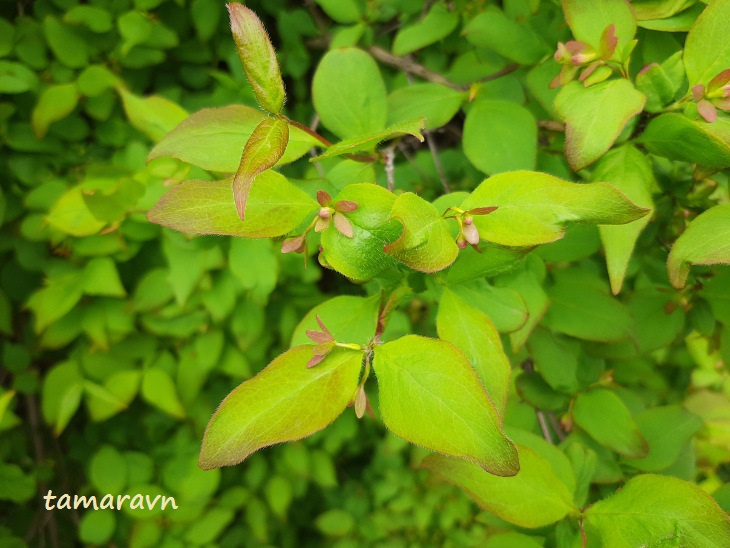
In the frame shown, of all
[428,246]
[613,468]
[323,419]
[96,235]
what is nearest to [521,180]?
[428,246]

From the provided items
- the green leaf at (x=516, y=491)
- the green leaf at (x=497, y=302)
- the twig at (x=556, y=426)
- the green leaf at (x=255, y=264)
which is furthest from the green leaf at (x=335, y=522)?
the green leaf at (x=497, y=302)

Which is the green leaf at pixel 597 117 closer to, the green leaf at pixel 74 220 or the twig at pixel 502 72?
the twig at pixel 502 72

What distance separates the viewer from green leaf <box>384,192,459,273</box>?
0.41 m

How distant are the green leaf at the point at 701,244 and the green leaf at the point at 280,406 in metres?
0.30

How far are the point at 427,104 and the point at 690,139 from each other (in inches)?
13.3

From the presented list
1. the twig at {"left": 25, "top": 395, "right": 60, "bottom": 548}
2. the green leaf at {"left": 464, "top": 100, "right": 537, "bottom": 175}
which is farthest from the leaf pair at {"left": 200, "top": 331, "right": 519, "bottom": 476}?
the twig at {"left": 25, "top": 395, "right": 60, "bottom": 548}

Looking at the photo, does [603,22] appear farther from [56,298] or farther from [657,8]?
[56,298]

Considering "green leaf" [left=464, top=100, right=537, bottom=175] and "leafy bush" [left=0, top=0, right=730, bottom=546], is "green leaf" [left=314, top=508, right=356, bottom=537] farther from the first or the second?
"green leaf" [left=464, top=100, right=537, bottom=175]

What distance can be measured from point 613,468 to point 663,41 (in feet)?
1.85

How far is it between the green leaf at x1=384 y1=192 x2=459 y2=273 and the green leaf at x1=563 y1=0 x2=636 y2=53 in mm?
290

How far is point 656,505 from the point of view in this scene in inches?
21.6

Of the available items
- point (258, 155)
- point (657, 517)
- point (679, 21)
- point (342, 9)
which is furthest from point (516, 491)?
point (342, 9)

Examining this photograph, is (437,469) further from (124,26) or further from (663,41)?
(124,26)

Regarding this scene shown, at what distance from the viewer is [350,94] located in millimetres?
661
